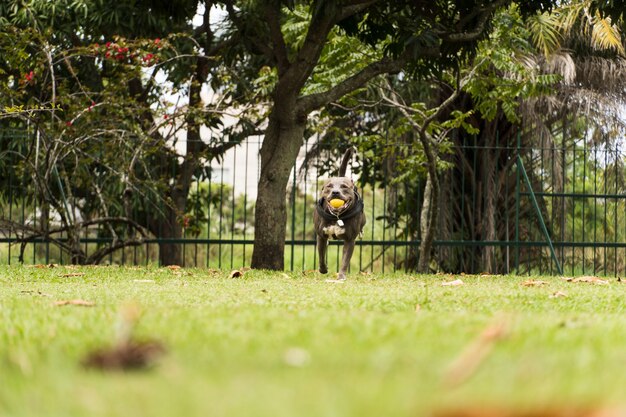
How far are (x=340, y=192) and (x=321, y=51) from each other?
280 centimetres

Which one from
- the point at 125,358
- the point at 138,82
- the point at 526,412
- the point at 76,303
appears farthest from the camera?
the point at 138,82

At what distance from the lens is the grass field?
1996mm

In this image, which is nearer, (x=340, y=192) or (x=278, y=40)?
(x=340, y=192)

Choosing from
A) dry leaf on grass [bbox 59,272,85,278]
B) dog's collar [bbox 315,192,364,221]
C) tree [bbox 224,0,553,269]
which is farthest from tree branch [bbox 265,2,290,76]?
dry leaf on grass [bbox 59,272,85,278]

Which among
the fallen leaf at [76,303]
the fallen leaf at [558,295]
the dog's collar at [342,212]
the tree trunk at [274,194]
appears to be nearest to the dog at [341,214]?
the dog's collar at [342,212]

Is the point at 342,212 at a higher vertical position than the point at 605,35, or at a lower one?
lower

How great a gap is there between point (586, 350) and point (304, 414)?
1.67 m

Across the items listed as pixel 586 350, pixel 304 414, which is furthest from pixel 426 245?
pixel 304 414

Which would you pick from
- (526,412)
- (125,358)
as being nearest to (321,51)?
(125,358)

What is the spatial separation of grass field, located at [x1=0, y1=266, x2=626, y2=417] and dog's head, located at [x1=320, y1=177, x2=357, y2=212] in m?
4.61

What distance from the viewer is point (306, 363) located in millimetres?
2627

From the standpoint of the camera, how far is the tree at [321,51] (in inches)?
453

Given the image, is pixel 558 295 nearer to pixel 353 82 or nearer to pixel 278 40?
pixel 353 82

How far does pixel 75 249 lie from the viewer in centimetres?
1355
